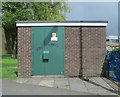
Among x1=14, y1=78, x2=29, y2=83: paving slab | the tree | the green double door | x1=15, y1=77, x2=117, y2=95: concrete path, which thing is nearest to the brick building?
the green double door

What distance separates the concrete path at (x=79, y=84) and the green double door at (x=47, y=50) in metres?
0.78

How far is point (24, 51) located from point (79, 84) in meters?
3.86

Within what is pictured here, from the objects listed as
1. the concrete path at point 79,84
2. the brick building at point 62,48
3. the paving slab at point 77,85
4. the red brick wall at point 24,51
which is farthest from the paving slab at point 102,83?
the red brick wall at point 24,51

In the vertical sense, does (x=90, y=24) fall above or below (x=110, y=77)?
above

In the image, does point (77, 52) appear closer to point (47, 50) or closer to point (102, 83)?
point (47, 50)

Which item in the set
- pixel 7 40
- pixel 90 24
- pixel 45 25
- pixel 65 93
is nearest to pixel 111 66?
pixel 90 24

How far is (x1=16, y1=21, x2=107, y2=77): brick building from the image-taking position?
694 inches

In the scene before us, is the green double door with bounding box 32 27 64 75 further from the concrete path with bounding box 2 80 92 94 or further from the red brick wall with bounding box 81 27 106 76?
the concrete path with bounding box 2 80 92 94

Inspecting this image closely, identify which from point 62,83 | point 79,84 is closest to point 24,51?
point 62,83

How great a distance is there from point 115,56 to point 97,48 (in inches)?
63.1

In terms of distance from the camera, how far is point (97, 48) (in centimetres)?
1772

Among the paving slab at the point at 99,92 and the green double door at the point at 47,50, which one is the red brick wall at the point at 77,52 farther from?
the paving slab at the point at 99,92

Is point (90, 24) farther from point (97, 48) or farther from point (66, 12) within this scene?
point (66, 12)

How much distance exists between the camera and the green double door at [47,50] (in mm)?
→ 17625
